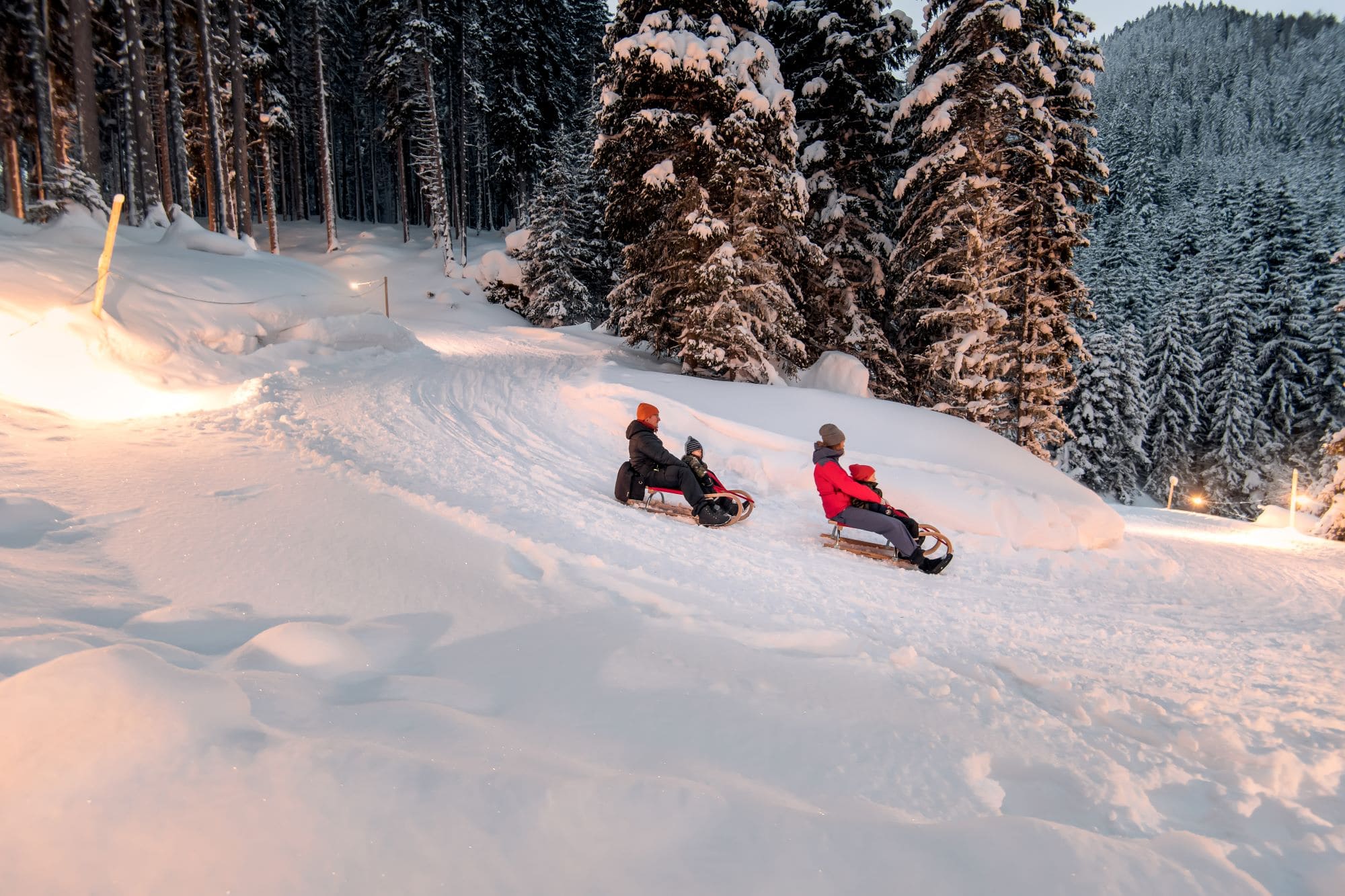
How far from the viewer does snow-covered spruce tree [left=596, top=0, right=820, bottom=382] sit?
1200 centimetres

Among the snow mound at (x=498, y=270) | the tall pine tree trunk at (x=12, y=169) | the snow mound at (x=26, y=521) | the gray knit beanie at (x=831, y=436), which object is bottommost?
the snow mound at (x=26, y=521)

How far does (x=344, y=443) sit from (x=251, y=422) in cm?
126

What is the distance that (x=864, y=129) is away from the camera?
48.8 feet

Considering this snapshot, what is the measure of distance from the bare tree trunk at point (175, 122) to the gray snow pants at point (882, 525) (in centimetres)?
2416

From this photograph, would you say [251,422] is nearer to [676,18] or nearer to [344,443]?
[344,443]

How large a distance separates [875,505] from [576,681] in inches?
177

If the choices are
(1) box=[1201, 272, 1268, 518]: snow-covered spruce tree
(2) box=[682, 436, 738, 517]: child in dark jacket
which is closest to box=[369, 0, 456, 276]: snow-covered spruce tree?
(2) box=[682, 436, 738, 517]: child in dark jacket

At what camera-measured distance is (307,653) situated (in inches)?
120

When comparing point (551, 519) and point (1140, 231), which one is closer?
point (551, 519)

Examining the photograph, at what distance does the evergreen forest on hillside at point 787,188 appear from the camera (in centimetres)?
1262

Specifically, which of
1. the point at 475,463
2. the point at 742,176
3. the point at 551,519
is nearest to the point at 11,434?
the point at 475,463

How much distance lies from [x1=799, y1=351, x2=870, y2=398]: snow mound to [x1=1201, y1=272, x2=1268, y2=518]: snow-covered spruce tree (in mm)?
30609

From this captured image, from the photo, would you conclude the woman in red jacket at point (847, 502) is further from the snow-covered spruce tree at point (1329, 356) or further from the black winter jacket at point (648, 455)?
the snow-covered spruce tree at point (1329, 356)

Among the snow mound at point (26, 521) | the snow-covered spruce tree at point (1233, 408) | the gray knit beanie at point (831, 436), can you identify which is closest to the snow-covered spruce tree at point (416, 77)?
the gray knit beanie at point (831, 436)
